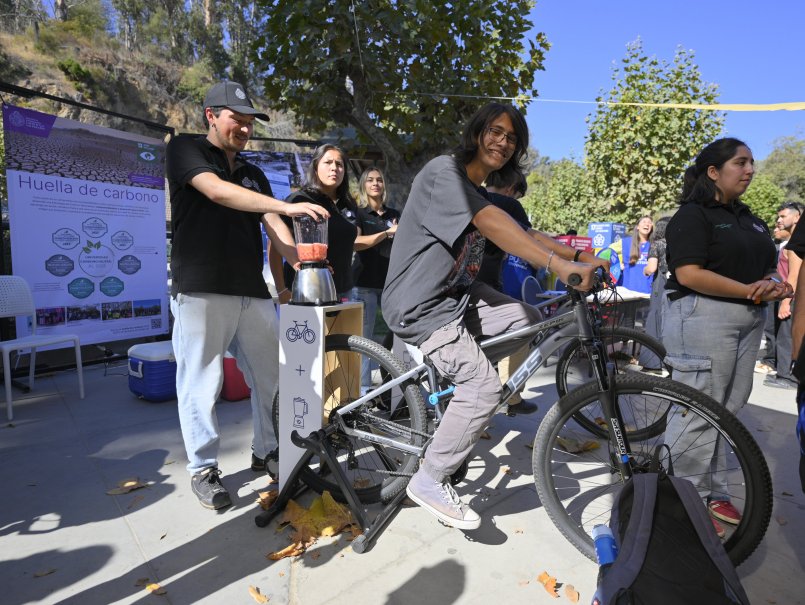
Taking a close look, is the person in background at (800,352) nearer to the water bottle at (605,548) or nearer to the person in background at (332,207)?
the water bottle at (605,548)

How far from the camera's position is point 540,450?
2275mm

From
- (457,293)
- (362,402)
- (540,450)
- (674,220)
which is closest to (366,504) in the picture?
(362,402)

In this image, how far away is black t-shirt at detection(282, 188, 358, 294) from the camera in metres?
3.46

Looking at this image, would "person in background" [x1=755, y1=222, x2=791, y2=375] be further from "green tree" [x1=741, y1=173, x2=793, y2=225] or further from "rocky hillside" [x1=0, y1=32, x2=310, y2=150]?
"rocky hillside" [x1=0, y1=32, x2=310, y2=150]

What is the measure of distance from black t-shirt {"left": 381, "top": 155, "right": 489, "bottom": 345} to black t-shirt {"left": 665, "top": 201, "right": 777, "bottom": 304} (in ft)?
3.17

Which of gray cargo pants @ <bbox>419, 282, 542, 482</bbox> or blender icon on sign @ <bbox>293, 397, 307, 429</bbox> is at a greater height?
gray cargo pants @ <bbox>419, 282, 542, 482</bbox>

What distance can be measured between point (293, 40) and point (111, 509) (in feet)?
18.8

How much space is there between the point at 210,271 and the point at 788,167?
6219 cm

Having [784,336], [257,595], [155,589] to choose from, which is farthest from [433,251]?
[784,336]

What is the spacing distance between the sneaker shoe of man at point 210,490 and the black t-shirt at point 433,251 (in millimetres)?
1349

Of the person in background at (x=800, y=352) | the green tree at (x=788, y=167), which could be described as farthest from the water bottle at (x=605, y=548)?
the green tree at (x=788, y=167)

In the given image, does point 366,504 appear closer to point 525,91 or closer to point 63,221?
point 63,221

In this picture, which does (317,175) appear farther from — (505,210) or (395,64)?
(395,64)

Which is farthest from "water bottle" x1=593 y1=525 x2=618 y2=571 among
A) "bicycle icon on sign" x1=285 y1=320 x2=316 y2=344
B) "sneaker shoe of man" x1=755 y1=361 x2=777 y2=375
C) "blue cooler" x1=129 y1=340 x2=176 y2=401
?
"sneaker shoe of man" x1=755 y1=361 x2=777 y2=375
